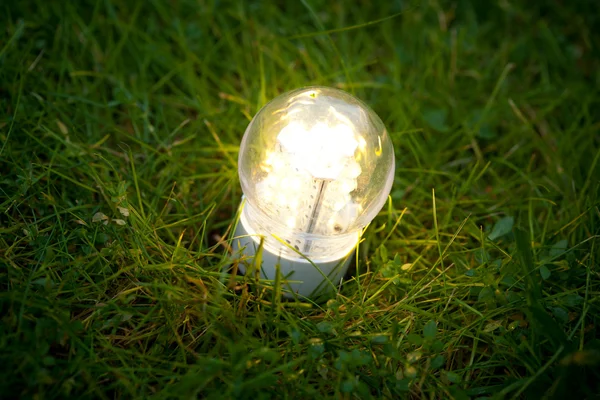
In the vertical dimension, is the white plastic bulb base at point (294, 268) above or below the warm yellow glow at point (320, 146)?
below

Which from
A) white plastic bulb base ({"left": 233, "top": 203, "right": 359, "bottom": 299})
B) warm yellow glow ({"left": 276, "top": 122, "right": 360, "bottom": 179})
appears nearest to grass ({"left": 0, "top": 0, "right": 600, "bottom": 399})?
white plastic bulb base ({"left": 233, "top": 203, "right": 359, "bottom": 299})

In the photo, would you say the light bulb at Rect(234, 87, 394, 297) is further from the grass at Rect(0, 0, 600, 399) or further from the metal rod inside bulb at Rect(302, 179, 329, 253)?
the grass at Rect(0, 0, 600, 399)

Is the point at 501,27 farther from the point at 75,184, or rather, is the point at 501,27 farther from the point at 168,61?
the point at 75,184

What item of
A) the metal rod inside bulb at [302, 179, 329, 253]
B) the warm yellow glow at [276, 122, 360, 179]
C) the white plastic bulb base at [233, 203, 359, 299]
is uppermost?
the warm yellow glow at [276, 122, 360, 179]

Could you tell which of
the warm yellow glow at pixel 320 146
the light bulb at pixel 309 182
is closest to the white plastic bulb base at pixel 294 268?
the light bulb at pixel 309 182

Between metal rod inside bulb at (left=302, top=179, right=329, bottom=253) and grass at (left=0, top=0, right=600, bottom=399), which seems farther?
metal rod inside bulb at (left=302, top=179, right=329, bottom=253)

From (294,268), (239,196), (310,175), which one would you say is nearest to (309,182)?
(310,175)

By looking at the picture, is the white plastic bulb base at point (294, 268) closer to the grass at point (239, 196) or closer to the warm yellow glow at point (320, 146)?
the grass at point (239, 196)
